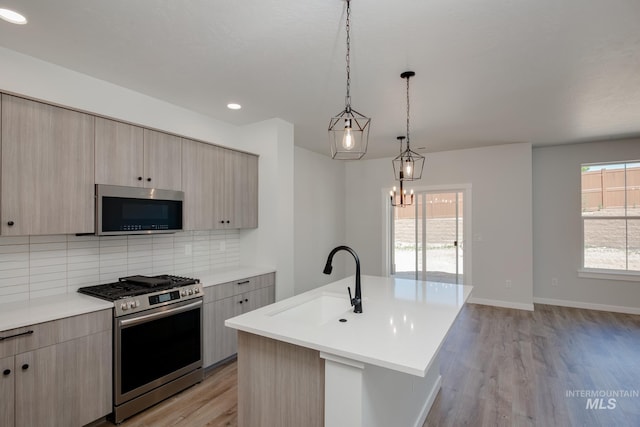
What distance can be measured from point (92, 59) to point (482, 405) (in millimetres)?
4019

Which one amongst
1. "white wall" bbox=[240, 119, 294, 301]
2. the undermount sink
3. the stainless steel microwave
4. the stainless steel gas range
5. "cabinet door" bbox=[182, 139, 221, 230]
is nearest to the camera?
the undermount sink

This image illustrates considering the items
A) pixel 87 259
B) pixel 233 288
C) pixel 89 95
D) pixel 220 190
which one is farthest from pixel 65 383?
pixel 89 95

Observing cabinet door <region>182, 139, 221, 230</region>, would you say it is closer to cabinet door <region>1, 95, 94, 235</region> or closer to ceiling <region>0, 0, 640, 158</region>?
ceiling <region>0, 0, 640, 158</region>

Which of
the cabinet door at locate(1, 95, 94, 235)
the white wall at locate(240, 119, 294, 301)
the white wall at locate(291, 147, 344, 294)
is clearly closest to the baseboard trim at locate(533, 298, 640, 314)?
the white wall at locate(291, 147, 344, 294)

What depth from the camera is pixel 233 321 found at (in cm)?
177

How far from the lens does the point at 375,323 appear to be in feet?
5.72

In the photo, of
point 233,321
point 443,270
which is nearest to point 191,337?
point 233,321

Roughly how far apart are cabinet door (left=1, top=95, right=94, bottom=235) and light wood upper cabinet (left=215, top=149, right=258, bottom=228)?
124cm

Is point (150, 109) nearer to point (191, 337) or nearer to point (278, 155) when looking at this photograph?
point (278, 155)

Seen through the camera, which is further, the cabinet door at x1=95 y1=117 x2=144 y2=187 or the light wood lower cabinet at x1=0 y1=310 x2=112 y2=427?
the cabinet door at x1=95 y1=117 x2=144 y2=187

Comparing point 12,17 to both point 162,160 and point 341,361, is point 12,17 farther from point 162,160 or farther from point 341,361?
point 341,361

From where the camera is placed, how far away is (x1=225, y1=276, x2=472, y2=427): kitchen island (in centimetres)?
141

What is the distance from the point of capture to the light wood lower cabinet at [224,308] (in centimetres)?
291

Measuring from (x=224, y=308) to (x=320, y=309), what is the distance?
120 cm
